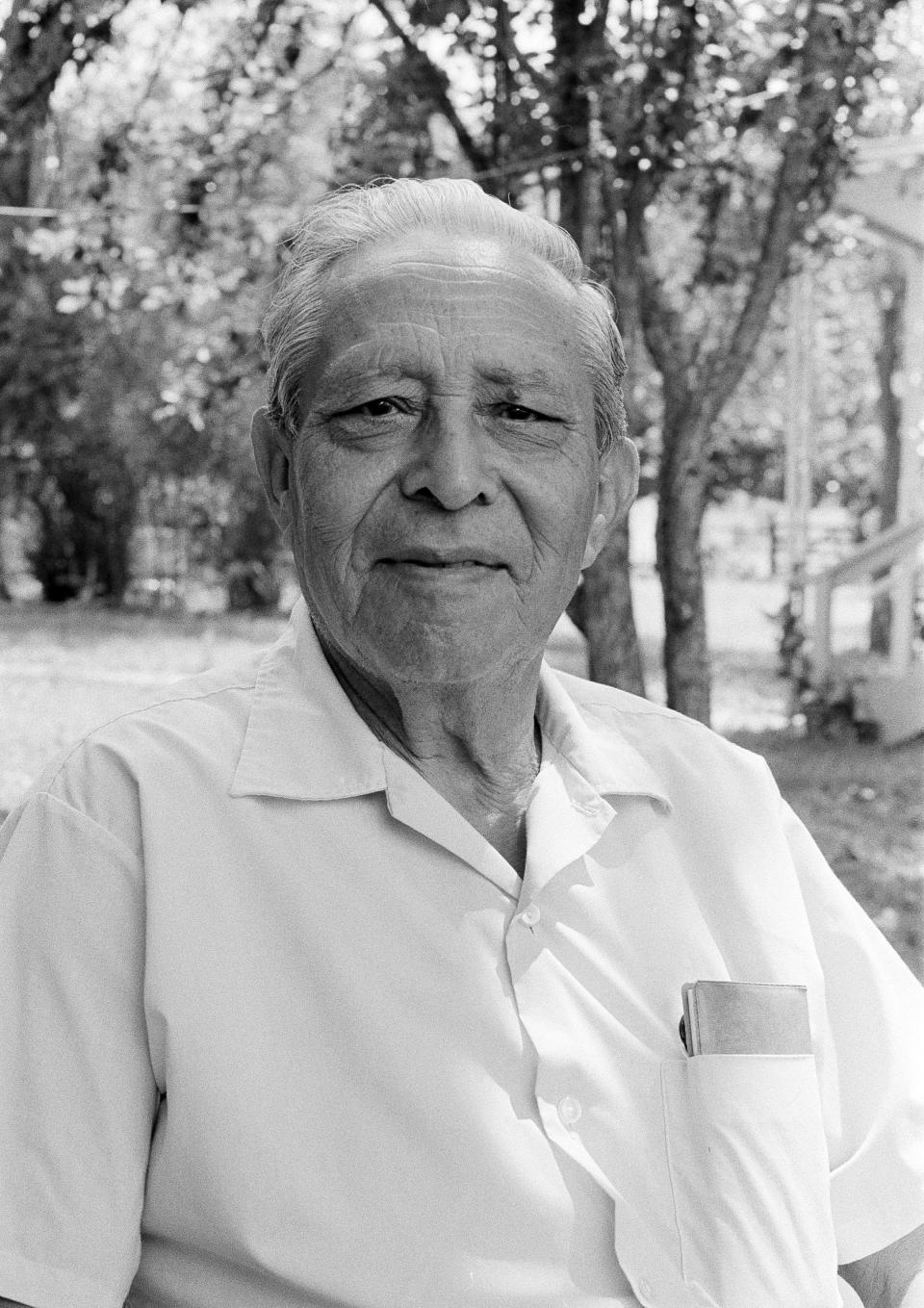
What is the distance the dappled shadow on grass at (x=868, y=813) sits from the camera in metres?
5.30

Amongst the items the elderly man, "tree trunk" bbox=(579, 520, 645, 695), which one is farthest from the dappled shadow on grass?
the elderly man

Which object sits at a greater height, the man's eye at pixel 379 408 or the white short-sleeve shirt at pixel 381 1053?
the man's eye at pixel 379 408

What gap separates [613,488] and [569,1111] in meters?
0.73

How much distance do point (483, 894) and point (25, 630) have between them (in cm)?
1212

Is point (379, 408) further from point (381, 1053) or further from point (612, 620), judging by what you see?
point (612, 620)

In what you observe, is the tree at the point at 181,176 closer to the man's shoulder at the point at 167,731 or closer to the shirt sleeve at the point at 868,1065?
the man's shoulder at the point at 167,731

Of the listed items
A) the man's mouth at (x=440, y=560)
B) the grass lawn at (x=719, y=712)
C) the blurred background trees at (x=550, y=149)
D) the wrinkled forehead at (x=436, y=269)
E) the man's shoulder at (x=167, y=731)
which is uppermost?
the blurred background trees at (x=550, y=149)

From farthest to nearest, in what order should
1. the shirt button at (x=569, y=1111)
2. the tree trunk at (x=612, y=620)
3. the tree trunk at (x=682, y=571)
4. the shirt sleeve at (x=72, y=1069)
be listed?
the tree trunk at (x=682, y=571)
the tree trunk at (x=612, y=620)
the shirt button at (x=569, y=1111)
the shirt sleeve at (x=72, y=1069)

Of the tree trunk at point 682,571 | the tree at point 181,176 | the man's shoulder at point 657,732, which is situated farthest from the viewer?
the tree trunk at point 682,571

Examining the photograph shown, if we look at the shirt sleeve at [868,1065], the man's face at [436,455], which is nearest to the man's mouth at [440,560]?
the man's face at [436,455]

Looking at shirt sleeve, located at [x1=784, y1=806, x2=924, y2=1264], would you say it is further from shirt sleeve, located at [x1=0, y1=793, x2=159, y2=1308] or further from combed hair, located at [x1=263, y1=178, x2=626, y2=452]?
shirt sleeve, located at [x1=0, y1=793, x2=159, y2=1308]

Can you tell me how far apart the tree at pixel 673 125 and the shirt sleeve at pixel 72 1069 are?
382 centimetres

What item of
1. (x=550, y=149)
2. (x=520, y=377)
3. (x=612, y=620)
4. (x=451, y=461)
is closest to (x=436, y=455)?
(x=451, y=461)

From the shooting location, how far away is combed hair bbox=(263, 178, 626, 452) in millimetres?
1635
